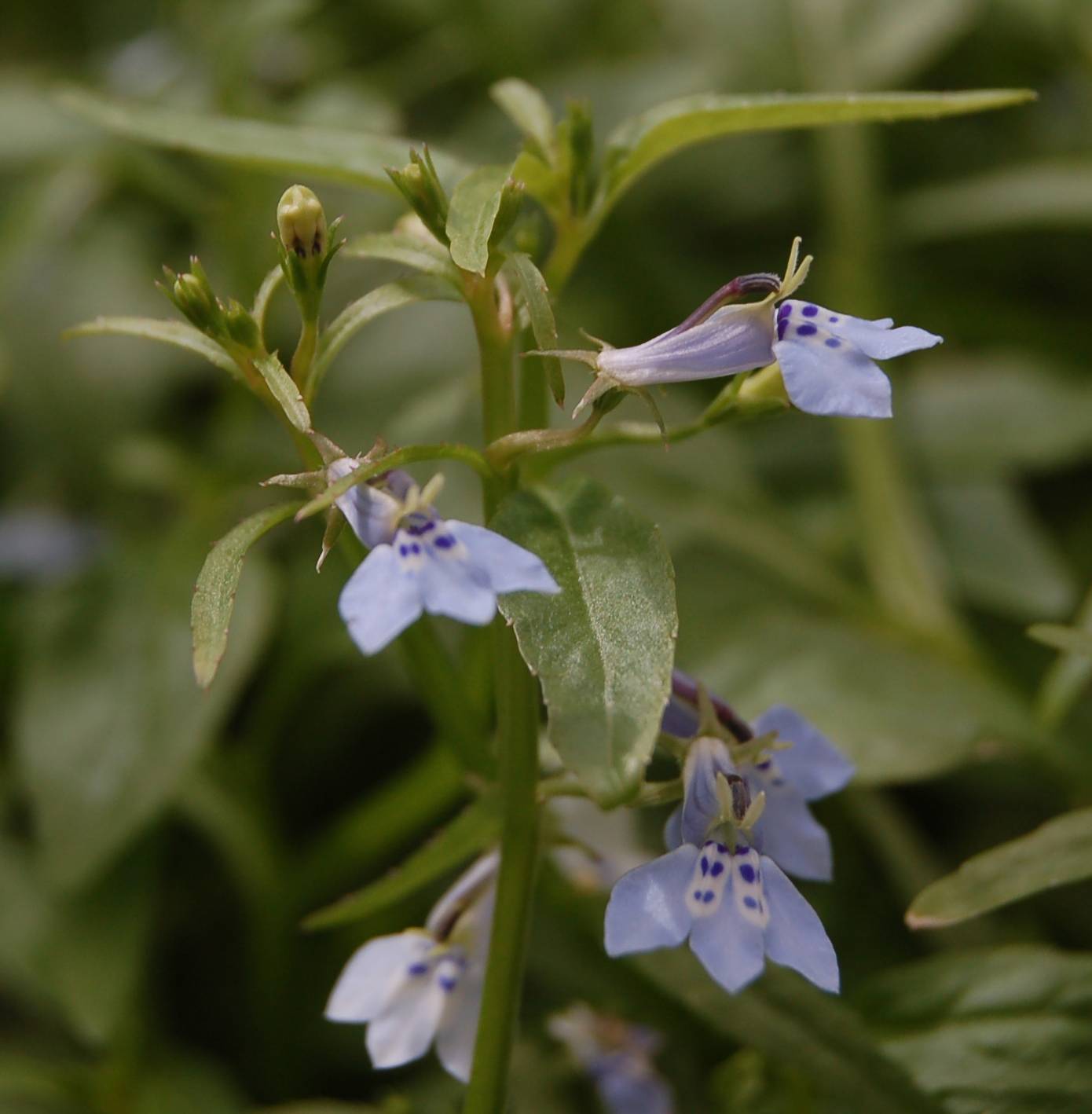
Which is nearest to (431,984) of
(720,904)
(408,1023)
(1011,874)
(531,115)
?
(408,1023)

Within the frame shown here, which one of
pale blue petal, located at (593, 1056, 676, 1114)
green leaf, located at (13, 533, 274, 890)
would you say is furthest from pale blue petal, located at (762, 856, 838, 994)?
green leaf, located at (13, 533, 274, 890)

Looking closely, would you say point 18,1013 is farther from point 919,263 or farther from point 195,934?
point 919,263

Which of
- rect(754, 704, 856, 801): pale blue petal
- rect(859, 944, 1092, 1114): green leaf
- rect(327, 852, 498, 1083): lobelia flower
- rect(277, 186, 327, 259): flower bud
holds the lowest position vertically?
rect(859, 944, 1092, 1114): green leaf

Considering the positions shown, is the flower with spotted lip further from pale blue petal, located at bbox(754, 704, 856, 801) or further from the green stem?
the green stem

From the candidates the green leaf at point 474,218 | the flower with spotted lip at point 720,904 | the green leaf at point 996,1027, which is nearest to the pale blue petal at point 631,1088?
the green leaf at point 996,1027

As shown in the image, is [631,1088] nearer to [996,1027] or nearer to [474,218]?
[996,1027]

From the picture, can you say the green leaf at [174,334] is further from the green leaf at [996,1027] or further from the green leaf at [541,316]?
the green leaf at [996,1027]
